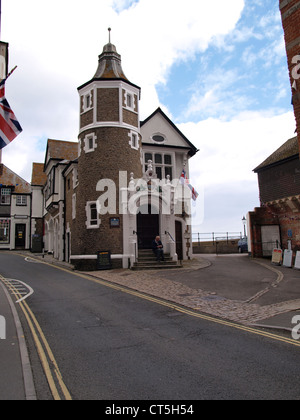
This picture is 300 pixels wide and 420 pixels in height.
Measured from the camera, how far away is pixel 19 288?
1396 centimetres

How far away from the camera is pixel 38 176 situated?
43406mm

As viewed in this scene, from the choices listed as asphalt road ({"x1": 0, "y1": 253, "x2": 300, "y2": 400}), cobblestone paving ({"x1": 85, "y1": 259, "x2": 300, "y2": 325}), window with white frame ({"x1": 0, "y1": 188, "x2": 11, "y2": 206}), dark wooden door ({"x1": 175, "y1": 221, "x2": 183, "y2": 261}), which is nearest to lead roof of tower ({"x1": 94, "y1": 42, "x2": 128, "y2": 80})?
dark wooden door ({"x1": 175, "y1": 221, "x2": 183, "y2": 261})

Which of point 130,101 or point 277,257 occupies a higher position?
point 130,101

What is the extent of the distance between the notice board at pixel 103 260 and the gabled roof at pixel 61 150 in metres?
15.5

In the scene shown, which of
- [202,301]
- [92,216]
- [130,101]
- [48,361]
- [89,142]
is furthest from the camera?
[130,101]

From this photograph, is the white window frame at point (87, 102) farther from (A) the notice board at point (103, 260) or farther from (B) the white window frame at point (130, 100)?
(A) the notice board at point (103, 260)

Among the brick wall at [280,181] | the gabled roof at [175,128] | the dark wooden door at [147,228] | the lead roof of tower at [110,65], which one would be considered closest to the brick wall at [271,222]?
the brick wall at [280,181]

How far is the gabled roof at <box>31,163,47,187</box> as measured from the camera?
42.7 m

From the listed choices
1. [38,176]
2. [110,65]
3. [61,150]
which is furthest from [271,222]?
[38,176]

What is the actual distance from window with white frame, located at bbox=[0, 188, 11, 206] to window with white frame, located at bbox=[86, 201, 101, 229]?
29.0 m

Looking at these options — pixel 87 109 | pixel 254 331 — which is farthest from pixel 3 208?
pixel 254 331

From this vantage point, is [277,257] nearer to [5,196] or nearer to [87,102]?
[87,102]

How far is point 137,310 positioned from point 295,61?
838cm

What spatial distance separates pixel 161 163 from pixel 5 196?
29.2 m
